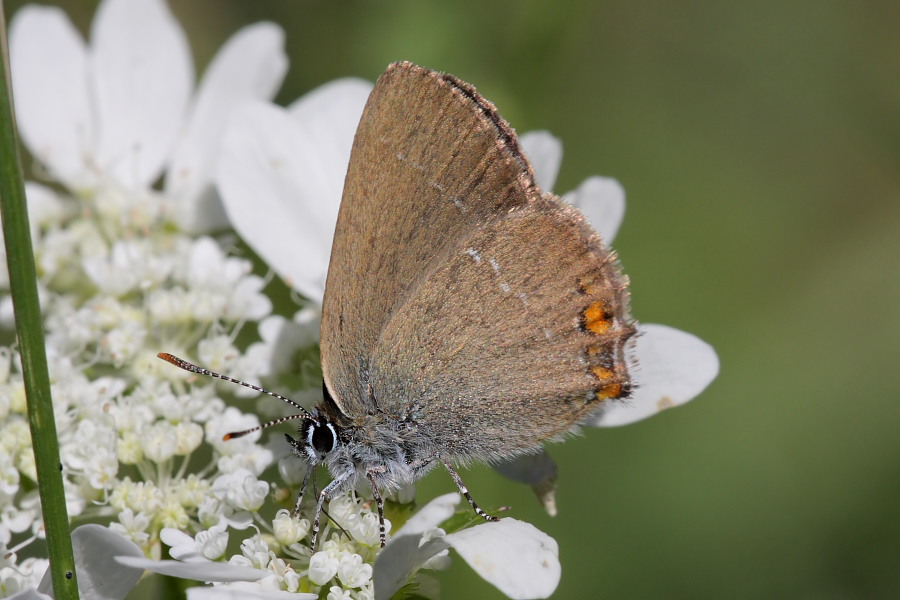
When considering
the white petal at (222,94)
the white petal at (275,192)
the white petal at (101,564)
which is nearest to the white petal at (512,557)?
the white petal at (101,564)

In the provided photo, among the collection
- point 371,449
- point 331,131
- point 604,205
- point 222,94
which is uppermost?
point 222,94

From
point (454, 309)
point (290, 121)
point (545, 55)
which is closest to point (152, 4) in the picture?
point (290, 121)

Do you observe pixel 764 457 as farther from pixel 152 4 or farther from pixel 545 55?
pixel 152 4

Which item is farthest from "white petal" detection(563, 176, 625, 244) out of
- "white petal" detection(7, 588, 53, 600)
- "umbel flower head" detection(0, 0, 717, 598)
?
"white petal" detection(7, 588, 53, 600)

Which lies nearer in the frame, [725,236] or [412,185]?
[412,185]

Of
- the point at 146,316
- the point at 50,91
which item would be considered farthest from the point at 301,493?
the point at 50,91

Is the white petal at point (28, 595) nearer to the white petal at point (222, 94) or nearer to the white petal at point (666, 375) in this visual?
the white petal at point (666, 375)

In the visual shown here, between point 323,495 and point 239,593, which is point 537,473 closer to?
point 323,495

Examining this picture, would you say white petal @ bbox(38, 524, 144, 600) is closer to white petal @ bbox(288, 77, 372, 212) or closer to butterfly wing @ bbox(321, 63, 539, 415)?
butterfly wing @ bbox(321, 63, 539, 415)
